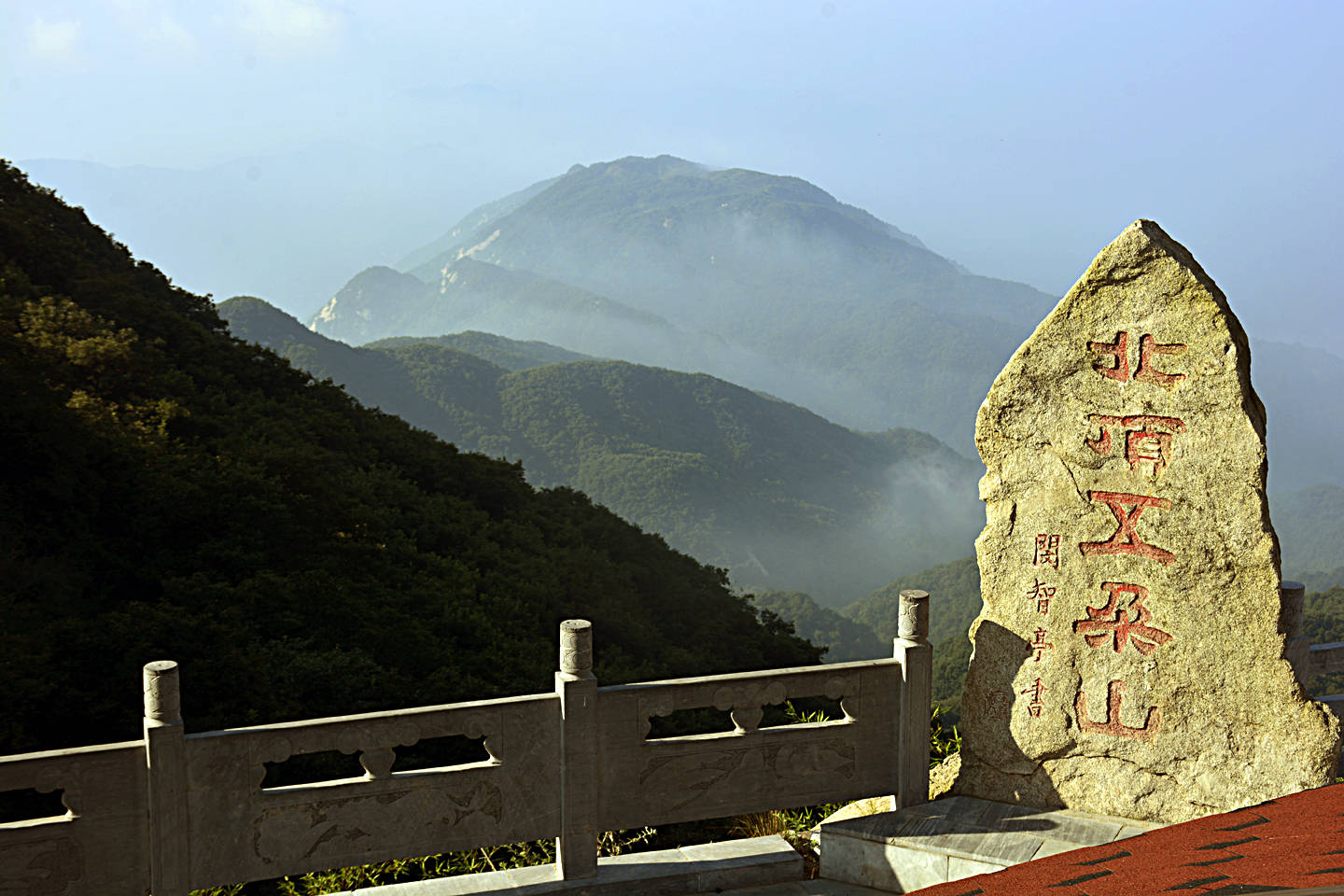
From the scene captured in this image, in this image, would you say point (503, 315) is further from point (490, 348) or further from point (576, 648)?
point (576, 648)

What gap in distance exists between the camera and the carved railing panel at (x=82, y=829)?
13.8ft

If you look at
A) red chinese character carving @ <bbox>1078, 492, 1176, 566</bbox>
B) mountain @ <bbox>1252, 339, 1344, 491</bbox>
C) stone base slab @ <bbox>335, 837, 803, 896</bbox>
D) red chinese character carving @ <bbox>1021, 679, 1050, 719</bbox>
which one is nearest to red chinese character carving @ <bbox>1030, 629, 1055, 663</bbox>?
red chinese character carving @ <bbox>1021, 679, 1050, 719</bbox>

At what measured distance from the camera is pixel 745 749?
16.7 feet

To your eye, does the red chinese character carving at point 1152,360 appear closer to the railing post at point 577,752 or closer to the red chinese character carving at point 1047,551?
the red chinese character carving at point 1047,551

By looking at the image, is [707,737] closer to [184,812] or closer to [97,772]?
[184,812]

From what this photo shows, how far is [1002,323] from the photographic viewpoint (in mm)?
187125

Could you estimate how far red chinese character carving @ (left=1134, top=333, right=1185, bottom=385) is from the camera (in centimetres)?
503

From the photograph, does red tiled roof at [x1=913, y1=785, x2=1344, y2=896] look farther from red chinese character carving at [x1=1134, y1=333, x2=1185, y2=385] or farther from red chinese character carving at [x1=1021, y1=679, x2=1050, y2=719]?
red chinese character carving at [x1=1134, y1=333, x2=1185, y2=385]

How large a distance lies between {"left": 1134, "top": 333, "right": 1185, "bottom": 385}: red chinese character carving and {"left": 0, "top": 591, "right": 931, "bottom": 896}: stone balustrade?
151 cm

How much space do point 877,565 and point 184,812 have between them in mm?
84211

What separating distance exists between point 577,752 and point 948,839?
1796 millimetres

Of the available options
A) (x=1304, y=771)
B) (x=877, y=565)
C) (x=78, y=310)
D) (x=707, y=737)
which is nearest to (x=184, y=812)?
(x=707, y=737)

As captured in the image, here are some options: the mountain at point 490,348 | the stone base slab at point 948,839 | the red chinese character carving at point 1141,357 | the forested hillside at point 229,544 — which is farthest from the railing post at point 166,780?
the mountain at point 490,348

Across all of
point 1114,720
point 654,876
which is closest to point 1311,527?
point 1114,720
